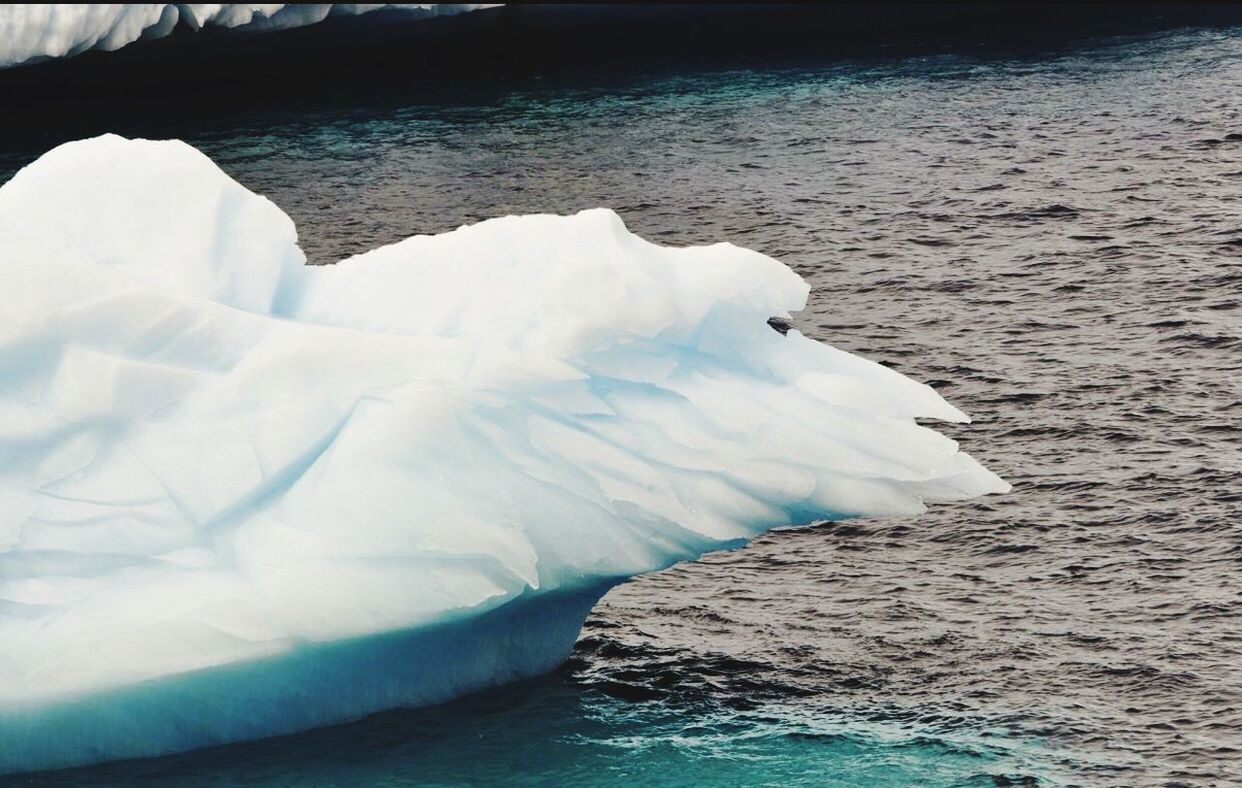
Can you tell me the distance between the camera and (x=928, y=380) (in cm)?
1005

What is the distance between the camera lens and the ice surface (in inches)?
602

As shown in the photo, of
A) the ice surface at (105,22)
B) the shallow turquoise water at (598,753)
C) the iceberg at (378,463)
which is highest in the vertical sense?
the ice surface at (105,22)

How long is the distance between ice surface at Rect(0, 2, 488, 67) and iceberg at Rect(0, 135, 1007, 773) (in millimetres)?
9157

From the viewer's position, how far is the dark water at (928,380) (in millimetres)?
6398

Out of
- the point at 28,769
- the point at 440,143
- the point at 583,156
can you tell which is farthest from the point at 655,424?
the point at 440,143

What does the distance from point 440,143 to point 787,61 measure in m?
4.03

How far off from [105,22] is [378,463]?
1081 cm

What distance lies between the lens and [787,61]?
18266 mm

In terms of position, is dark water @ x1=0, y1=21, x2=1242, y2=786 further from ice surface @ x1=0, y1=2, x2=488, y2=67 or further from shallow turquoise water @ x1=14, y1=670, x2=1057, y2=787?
ice surface @ x1=0, y1=2, x2=488, y2=67

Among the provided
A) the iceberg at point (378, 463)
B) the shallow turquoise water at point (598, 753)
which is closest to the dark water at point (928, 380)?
the shallow turquoise water at point (598, 753)

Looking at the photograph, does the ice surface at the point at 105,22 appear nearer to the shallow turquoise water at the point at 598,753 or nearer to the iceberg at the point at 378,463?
the iceberg at the point at 378,463

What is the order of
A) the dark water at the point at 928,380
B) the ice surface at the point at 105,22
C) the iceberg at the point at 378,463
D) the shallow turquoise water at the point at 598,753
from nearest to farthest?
the iceberg at the point at 378,463 < the shallow turquoise water at the point at 598,753 < the dark water at the point at 928,380 < the ice surface at the point at 105,22

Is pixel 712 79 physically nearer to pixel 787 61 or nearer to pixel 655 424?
pixel 787 61

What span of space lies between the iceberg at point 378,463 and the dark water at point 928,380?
18.2 inches
